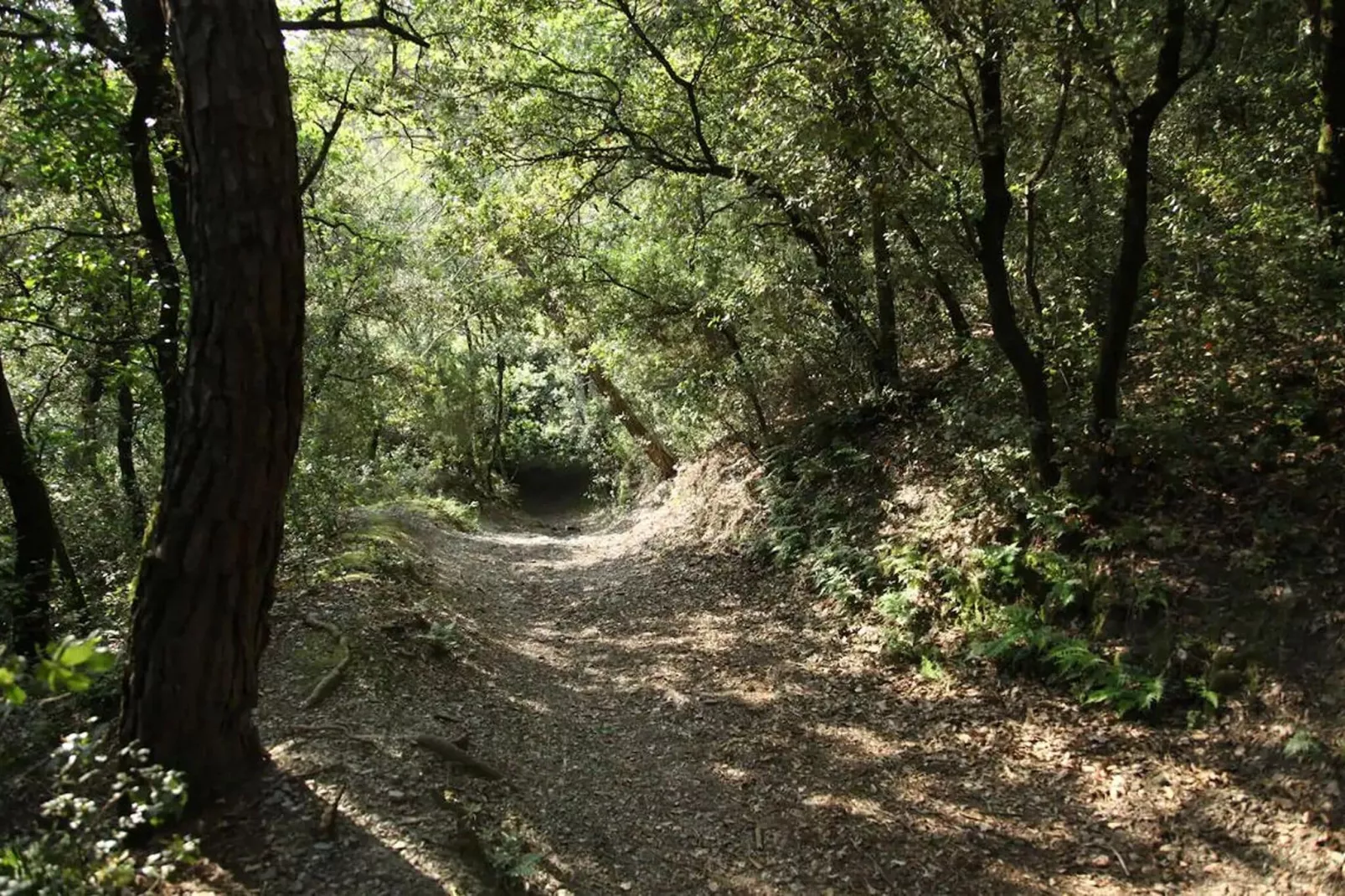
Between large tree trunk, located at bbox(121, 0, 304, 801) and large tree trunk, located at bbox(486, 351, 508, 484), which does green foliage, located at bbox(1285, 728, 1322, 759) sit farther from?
large tree trunk, located at bbox(486, 351, 508, 484)

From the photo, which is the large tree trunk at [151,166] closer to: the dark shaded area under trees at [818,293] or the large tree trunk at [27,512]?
the dark shaded area under trees at [818,293]

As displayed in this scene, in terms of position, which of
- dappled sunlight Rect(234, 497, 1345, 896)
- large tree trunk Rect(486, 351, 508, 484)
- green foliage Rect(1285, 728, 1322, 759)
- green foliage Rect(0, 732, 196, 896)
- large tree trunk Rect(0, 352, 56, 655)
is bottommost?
dappled sunlight Rect(234, 497, 1345, 896)

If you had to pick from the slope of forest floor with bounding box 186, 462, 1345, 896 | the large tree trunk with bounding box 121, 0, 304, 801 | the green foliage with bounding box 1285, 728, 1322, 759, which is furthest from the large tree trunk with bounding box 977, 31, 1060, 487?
the large tree trunk with bounding box 121, 0, 304, 801

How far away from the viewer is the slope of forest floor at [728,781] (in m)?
4.44

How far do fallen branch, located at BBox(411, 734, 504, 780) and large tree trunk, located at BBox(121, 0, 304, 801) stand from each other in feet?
5.43

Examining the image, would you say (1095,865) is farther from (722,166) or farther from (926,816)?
(722,166)

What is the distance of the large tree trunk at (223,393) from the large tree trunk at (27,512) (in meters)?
3.31

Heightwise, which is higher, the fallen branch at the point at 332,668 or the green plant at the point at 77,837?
the green plant at the point at 77,837

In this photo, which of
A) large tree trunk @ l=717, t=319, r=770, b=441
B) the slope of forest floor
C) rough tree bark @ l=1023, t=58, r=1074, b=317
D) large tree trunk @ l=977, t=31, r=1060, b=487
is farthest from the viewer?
large tree trunk @ l=717, t=319, r=770, b=441

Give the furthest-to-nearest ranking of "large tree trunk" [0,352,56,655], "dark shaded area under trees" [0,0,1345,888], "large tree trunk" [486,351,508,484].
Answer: "large tree trunk" [486,351,508,484] → "large tree trunk" [0,352,56,655] → "dark shaded area under trees" [0,0,1345,888]

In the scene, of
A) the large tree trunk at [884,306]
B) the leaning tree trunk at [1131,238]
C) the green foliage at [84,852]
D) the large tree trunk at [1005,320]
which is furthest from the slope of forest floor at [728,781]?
the large tree trunk at [884,306]

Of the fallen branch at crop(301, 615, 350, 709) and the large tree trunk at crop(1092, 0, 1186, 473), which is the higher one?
the large tree trunk at crop(1092, 0, 1186, 473)

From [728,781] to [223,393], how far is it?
14.3ft

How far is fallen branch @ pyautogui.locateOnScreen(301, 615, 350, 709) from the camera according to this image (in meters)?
6.02
